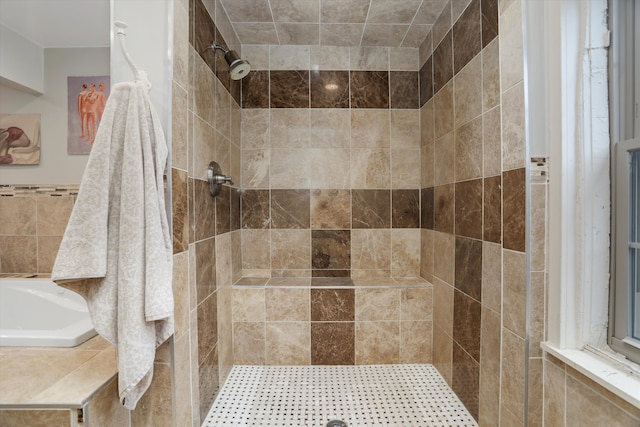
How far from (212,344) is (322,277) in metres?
0.87

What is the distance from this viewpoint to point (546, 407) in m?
0.96

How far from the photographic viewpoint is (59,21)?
139cm

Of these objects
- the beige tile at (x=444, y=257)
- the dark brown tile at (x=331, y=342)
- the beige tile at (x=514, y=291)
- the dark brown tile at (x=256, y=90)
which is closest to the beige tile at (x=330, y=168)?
the dark brown tile at (x=256, y=90)

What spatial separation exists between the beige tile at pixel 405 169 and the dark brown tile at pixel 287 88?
82 centimetres

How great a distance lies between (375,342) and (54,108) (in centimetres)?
234

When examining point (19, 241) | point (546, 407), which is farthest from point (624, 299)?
point (19, 241)

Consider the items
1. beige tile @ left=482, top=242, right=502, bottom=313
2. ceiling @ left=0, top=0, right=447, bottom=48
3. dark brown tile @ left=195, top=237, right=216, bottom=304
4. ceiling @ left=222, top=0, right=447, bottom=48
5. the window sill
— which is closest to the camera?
the window sill

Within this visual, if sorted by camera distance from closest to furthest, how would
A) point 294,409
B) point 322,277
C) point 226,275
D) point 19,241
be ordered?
point 294,409 → point 19,241 → point 226,275 → point 322,277

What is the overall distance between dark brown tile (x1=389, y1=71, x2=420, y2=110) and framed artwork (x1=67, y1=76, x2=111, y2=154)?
1.81 meters

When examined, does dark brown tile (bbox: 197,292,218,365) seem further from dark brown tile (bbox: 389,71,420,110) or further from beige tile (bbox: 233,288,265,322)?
dark brown tile (bbox: 389,71,420,110)

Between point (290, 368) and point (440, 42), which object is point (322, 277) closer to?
point (290, 368)

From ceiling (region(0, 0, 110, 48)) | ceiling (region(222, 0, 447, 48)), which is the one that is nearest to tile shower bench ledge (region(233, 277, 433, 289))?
ceiling (region(0, 0, 110, 48))

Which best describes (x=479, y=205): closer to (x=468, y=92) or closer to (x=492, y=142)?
(x=492, y=142)

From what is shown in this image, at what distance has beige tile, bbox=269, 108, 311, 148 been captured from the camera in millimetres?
2070
